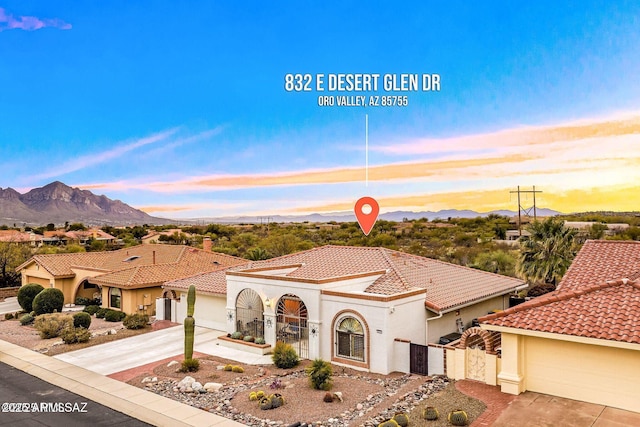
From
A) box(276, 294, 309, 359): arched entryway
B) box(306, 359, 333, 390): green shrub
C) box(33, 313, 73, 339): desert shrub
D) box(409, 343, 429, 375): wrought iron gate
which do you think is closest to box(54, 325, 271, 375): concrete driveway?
box(276, 294, 309, 359): arched entryway

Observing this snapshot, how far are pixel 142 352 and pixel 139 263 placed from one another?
1907cm

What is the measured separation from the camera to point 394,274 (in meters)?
29.6

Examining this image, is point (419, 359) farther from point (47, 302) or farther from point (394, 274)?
point (47, 302)

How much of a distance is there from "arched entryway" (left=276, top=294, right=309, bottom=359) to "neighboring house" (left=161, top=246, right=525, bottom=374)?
0.05 m

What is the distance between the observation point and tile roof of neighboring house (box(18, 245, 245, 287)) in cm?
3894

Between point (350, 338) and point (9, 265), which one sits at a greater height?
point (9, 265)

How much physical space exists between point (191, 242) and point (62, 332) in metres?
70.5

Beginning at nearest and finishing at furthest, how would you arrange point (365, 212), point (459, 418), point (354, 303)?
point (459, 418) → point (365, 212) → point (354, 303)

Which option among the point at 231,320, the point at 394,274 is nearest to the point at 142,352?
the point at 231,320

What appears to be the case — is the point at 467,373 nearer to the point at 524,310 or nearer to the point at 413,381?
the point at 413,381

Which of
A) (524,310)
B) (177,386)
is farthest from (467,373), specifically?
(177,386)

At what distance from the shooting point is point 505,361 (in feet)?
65.2

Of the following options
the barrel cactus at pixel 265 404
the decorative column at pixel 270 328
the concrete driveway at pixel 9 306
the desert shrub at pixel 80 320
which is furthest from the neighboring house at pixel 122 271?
the barrel cactus at pixel 265 404

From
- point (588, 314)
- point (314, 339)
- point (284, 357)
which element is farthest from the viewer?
point (314, 339)
